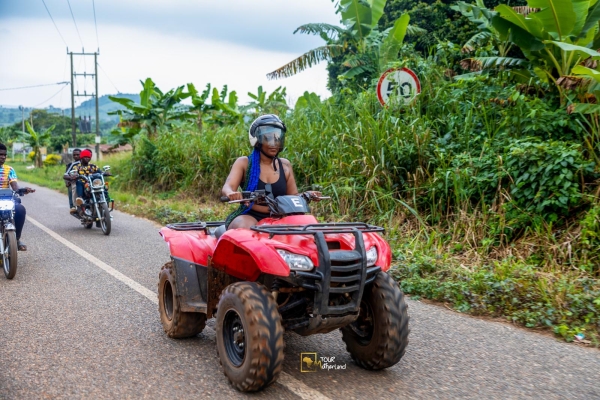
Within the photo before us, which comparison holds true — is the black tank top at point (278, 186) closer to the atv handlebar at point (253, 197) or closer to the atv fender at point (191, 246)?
the atv handlebar at point (253, 197)

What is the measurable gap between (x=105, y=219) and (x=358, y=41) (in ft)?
23.3

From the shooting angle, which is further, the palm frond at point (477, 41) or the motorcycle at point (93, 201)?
the motorcycle at point (93, 201)

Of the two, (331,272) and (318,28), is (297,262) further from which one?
(318,28)

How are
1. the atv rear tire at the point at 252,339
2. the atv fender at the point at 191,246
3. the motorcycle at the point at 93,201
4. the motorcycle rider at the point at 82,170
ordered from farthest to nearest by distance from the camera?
the motorcycle rider at the point at 82,170 < the motorcycle at the point at 93,201 < the atv fender at the point at 191,246 < the atv rear tire at the point at 252,339

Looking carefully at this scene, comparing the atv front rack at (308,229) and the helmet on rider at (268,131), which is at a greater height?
the helmet on rider at (268,131)

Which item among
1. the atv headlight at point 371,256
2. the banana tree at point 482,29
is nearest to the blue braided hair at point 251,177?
the atv headlight at point 371,256

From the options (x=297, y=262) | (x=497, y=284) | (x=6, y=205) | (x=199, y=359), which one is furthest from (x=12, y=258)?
(x=497, y=284)

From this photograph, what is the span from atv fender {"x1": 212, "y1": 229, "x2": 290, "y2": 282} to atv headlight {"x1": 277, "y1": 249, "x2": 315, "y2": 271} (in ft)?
0.17

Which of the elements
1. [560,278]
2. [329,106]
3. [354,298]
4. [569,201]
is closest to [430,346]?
[354,298]

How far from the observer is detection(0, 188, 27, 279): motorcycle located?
7.25m

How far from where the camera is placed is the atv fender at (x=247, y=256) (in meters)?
3.62

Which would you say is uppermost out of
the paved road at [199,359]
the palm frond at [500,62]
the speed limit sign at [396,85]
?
the palm frond at [500,62]

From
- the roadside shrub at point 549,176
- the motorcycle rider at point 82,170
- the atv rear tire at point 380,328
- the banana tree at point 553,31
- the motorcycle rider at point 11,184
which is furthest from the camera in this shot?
the motorcycle rider at point 82,170

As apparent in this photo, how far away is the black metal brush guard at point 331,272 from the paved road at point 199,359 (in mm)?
586
